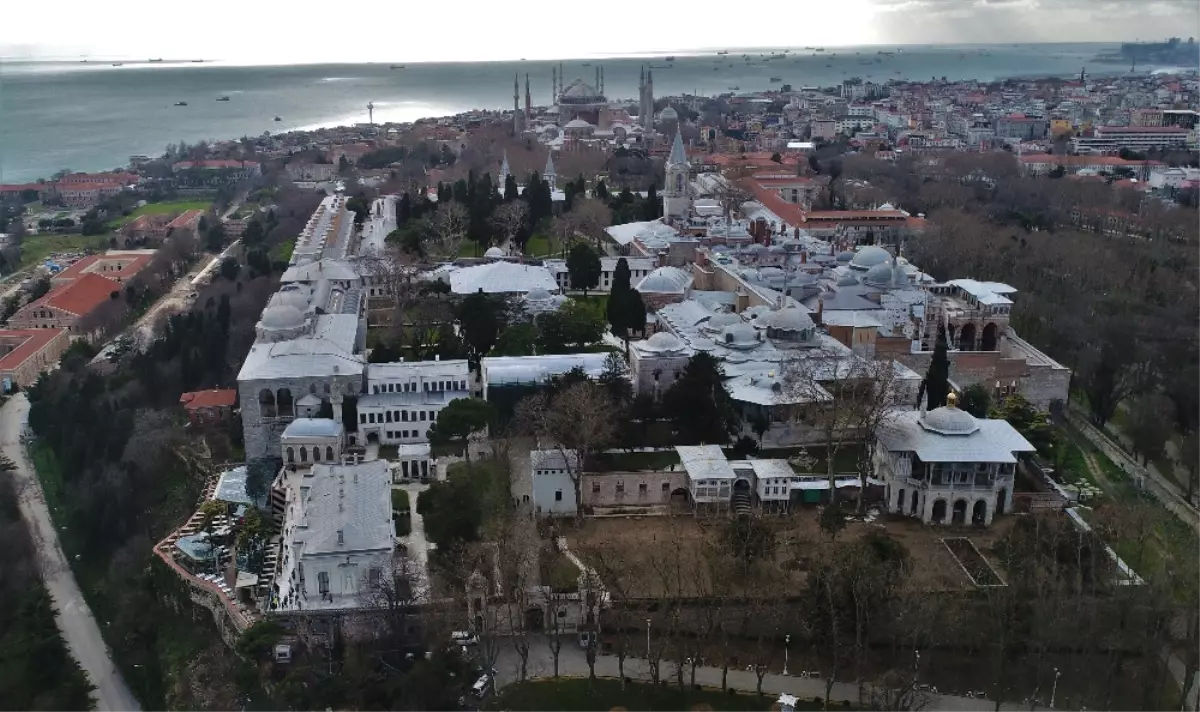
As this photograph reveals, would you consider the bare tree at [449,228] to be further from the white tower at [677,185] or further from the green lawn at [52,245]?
the green lawn at [52,245]

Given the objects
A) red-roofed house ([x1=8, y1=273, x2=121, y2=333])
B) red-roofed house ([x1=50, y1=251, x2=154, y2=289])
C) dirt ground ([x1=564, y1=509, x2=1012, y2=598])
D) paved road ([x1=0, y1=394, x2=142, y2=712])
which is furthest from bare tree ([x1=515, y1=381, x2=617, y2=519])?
red-roofed house ([x1=50, y1=251, x2=154, y2=289])

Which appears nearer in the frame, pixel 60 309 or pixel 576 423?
pixel 576 423

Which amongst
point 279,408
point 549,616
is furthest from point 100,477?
point 549,616

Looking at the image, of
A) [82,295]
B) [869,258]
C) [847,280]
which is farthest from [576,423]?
[82,295]

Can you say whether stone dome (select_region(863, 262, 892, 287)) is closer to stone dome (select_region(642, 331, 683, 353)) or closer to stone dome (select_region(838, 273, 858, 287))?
stone dome (select_region(838, 273, 858, 287))

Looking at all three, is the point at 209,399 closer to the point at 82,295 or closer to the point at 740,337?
the point at 740,337

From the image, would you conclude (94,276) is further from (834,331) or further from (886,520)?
(886,520)
